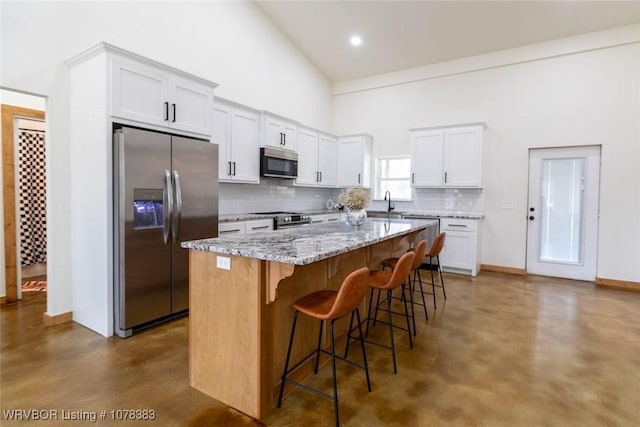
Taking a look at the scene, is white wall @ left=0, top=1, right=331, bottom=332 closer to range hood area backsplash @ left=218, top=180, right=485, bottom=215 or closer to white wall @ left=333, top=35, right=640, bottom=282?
range hood area backsplash @ left=218, top=180, right=485, bottom=215

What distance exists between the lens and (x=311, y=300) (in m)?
2.06

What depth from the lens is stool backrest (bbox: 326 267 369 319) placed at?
1.81m

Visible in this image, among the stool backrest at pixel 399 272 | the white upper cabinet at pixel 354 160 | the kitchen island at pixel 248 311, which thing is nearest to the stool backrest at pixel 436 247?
the stool backrest at pixel 399 272

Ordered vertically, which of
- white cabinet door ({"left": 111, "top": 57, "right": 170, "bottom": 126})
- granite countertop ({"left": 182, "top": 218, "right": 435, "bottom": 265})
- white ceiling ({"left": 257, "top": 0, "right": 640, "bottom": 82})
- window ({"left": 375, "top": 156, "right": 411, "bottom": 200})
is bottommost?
granite countertop ({"left": 182, "top": 218, "right": 435, "bottom": 265})

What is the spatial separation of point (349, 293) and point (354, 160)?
16.5ft

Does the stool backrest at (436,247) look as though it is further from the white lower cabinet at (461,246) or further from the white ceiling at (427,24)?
the white ceiling at (427,24)

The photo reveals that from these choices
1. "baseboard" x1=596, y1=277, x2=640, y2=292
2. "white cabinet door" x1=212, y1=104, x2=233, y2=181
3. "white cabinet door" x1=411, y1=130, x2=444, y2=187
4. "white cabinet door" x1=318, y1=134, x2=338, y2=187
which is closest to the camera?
"white cabinet door" x1=212, y1=104, x2=233, y2=181

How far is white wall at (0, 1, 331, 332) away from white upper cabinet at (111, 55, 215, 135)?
73 cm

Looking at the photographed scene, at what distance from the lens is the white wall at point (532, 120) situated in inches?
187

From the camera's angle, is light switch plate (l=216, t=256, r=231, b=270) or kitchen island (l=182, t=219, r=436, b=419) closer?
kitchen island (l=182, t=219, r=436, b=419)

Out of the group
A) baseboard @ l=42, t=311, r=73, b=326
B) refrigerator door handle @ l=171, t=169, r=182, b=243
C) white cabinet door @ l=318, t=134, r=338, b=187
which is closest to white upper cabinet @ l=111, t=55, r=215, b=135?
refrigerator door handle @ l=171, t=169, r=182, b=243

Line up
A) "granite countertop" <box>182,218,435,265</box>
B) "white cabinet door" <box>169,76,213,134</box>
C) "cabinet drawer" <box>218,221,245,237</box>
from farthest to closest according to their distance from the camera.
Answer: "cabinet drawer" <box>218,221,245,237</box> < "white cabinet door" <box>169,76,213,134</box> < "granite countertop" <box>182,218,435,265</box>

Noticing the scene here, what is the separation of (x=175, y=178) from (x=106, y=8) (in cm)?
194

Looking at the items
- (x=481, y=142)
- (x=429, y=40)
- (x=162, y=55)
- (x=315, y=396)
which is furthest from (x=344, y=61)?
(x=315, y=396)
